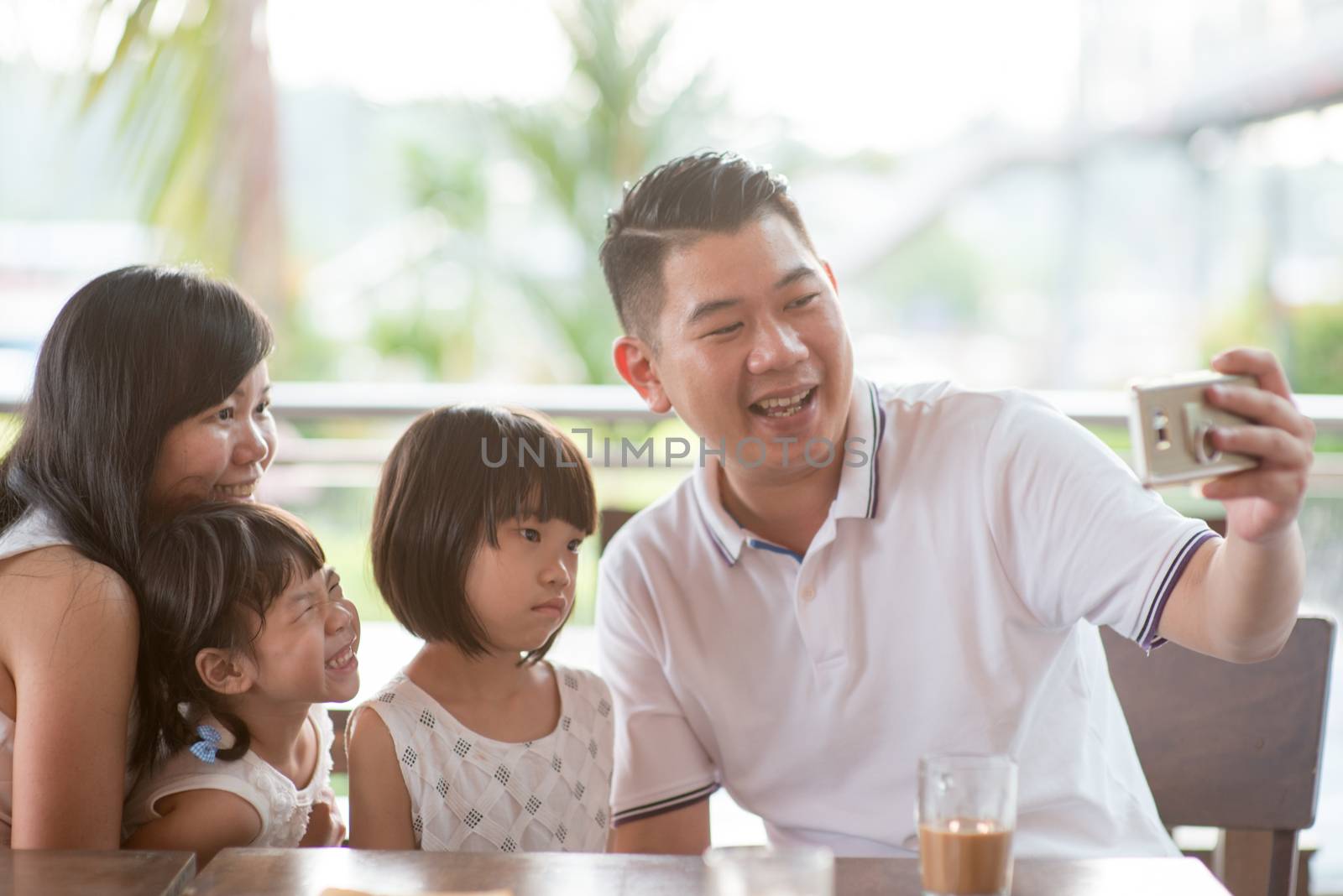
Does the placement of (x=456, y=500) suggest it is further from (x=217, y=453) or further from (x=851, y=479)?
(x=851, y=479)

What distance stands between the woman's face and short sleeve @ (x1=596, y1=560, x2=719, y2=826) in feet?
1.60

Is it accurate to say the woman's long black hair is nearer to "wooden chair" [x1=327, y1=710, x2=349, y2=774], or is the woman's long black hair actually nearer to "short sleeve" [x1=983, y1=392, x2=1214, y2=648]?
"wooden chair" [x1=327, y1=710, x2=349, y2=774]

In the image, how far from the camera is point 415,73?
8367 millimetres

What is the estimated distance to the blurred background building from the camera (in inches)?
195

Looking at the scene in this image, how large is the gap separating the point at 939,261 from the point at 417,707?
9.77m

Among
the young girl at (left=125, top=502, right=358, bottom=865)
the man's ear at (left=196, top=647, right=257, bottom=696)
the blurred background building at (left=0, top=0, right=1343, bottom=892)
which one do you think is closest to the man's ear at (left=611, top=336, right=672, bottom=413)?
the young girl at (left=125, top=502, right=358, bottom=865)

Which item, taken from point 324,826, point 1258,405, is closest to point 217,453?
point 324,826

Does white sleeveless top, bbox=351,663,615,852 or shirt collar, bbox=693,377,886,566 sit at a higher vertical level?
shirt collar, bbox=693,377,886,566

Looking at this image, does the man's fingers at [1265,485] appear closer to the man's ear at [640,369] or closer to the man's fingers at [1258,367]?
the man's fingers at [1258,367]

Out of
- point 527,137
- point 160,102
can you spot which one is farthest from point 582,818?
point 527,137

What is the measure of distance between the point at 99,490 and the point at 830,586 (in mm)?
852

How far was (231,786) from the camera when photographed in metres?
1.41

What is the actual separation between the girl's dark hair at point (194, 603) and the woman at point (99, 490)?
25mm

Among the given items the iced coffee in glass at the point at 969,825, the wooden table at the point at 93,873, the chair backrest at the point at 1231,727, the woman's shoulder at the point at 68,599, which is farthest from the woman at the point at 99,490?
the chair backrest at the point at 1231,727
